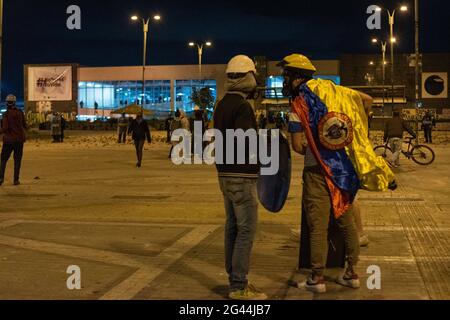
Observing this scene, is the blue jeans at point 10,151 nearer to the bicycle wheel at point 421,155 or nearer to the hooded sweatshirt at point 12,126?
the hooded sweatshirt at point 12,126

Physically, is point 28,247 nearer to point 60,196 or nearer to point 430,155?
point 60,196

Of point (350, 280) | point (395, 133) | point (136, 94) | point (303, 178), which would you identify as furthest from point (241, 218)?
point (136, 94)

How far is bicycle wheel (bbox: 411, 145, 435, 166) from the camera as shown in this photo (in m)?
18.2

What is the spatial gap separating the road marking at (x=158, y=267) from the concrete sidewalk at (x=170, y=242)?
0.01 metres

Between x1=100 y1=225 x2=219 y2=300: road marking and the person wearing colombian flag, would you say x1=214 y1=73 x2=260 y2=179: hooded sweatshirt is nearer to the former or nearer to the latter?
the person wearing colombian flag

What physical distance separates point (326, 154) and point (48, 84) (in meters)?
86.5

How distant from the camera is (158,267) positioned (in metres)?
6.39

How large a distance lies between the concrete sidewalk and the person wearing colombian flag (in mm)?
539

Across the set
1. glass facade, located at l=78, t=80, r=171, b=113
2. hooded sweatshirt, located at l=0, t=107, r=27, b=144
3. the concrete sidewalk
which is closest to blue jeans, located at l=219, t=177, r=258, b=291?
the concrete sidewalk

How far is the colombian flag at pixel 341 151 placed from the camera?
5406 millimetres

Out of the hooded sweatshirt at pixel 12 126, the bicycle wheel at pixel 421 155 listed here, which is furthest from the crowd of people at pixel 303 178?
the bicycle wheel at pixel 421 155

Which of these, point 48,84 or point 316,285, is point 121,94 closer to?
point 48,84
